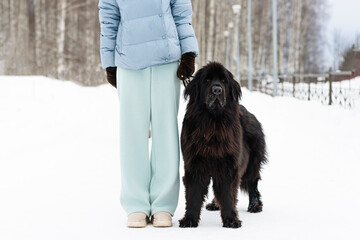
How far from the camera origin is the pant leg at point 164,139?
400 cm

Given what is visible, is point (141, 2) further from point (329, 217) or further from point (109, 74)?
point (329, 217)

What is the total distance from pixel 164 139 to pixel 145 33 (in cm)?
83

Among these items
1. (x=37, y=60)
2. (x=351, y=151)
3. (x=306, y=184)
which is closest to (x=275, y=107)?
(x=351, y=151)

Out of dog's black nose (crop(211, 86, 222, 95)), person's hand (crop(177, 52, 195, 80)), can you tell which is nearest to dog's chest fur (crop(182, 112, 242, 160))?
dog's black nose (crop(211, 86, 222, 95))

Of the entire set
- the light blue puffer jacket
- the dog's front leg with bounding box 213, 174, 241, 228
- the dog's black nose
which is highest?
the light blue puffer jacket

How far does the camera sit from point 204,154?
3.68m

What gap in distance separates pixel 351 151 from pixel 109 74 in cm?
500

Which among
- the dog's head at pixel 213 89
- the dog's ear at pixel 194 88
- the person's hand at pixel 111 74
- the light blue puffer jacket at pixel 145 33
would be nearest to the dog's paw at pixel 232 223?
the dog's head at pixel 213 89

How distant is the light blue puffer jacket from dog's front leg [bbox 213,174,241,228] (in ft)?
3.27

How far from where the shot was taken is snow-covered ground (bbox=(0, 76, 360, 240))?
12.4 feet

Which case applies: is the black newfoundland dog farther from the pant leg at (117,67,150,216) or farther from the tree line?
the tree line

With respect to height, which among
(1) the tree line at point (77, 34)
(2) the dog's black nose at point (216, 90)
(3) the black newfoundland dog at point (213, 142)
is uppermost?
(1) the tree line at point (77, 34)

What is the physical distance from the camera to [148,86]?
4.02 m

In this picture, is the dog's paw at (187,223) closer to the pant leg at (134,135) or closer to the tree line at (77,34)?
the pant leg at (134,135)
